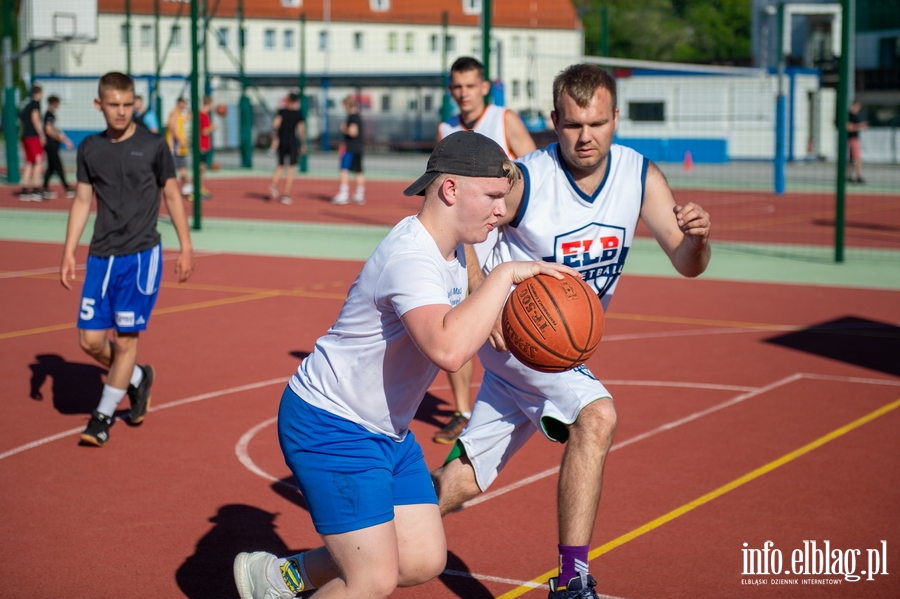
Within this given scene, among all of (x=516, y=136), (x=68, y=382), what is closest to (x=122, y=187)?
(x=68, y=382)

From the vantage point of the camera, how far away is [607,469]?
19.8 ft

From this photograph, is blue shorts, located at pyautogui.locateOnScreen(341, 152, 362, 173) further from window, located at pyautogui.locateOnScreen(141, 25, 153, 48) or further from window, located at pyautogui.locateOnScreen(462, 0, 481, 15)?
window, located at pyautogui.locateOnScreen(462, 0, 481, 15)

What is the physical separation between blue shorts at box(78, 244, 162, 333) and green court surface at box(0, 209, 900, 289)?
326 inches

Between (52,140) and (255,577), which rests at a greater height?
(52,140)

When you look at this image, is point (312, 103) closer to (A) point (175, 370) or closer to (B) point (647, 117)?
(B) point (647, 117)

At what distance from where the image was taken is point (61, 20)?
88.1 ft

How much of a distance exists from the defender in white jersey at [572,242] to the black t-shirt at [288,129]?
18.7m

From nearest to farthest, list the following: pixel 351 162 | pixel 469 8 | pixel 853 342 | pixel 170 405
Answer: pixel 170 405, pixel 853 342, pixel 351 162, pixel 469 8

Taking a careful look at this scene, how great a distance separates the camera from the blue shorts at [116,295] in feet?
21.1

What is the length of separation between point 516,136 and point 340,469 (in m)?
4.51

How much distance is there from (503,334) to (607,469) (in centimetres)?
264

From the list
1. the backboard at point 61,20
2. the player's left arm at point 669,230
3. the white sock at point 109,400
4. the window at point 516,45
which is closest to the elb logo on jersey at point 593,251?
the player's left arm at point 669,230

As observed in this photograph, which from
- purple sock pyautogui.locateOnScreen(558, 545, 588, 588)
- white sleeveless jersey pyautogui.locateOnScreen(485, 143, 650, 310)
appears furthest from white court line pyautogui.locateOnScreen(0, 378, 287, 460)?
purple sock pyautogui.locateOnScreen(558, 545, 588, 588)

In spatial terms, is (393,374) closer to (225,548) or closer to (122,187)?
(225,548)
